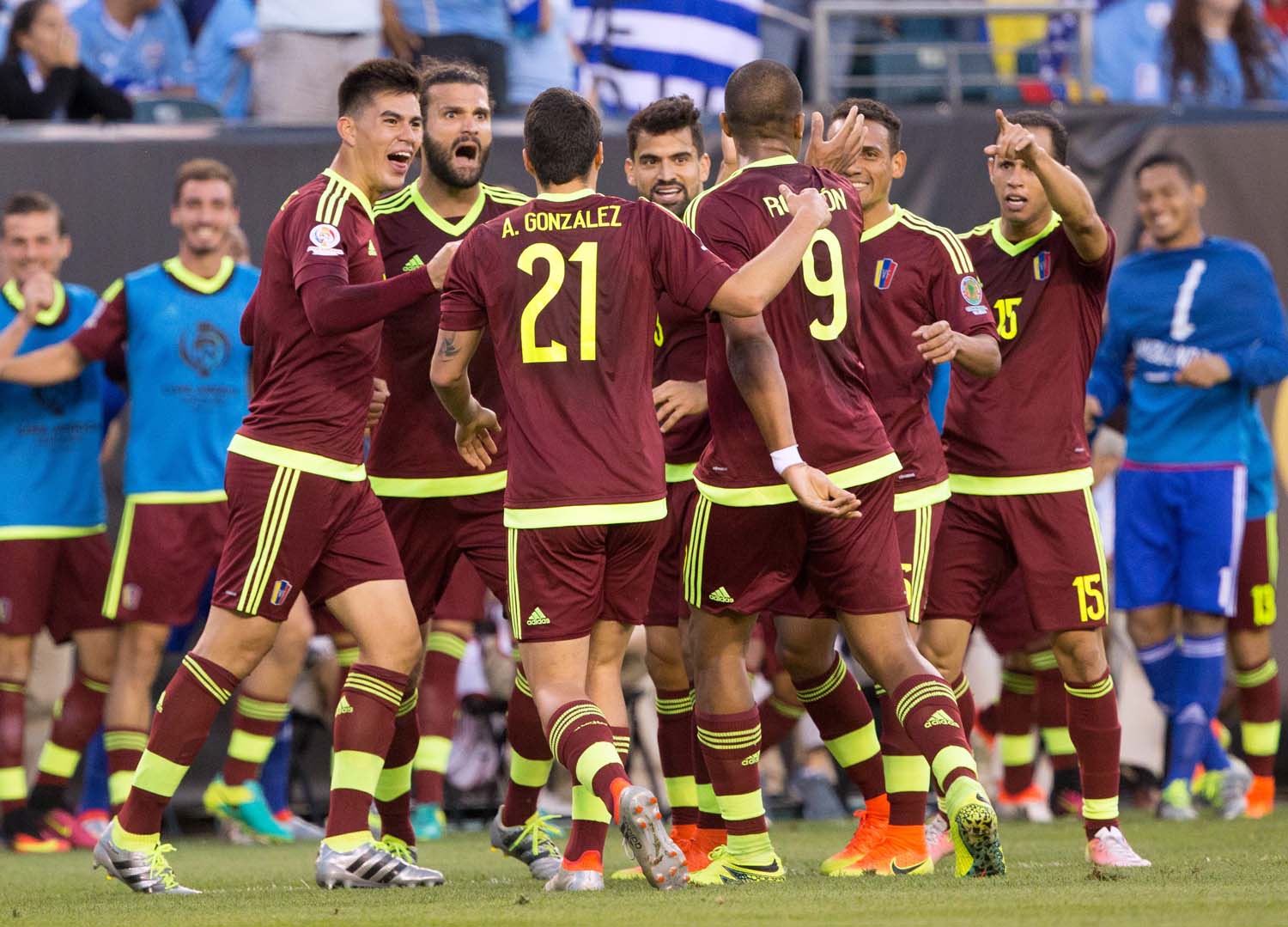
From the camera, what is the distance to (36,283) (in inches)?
331

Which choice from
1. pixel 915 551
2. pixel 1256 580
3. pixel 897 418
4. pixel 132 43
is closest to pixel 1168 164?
pixel 1256 580

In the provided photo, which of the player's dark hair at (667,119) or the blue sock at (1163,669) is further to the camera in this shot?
the blue sock at (1163,669)

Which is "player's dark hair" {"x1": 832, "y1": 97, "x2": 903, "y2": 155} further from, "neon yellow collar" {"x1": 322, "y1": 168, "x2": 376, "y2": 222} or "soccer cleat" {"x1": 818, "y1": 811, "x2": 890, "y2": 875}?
"soccer cleat" {"x1": 818, "y1": 811, "x2": 890, "y2": 875}

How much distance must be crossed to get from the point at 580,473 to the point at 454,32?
576 cm

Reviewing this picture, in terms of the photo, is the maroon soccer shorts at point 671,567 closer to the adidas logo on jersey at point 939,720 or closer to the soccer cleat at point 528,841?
the soccer cleat at point 528,841

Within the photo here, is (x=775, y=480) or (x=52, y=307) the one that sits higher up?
(x=52, y=307)

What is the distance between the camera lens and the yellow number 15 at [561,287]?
5.61 metres

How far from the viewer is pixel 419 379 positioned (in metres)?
6.62

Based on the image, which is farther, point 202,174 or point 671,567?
point 202,174

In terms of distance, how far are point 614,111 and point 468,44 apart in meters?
0.89

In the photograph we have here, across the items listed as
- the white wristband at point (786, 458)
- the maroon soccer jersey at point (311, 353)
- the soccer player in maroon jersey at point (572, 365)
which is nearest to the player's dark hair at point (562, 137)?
the soccer player in maroon jersey at point (572, 365)

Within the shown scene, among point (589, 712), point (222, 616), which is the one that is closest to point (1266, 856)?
point (589, 712)

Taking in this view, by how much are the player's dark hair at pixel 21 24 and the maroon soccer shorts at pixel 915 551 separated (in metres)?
6.24

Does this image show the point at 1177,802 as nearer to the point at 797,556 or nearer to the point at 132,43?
the point at 797,556
